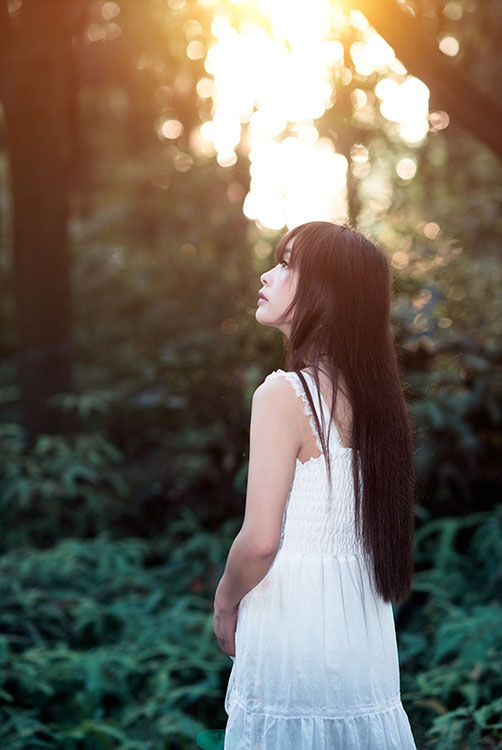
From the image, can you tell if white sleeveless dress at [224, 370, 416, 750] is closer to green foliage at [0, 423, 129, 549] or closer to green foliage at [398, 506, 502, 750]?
green foliage at [398, 506, 502, 750]

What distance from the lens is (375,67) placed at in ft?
27.1

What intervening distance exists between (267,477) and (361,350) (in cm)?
49

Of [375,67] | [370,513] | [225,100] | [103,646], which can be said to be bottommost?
[103,646]

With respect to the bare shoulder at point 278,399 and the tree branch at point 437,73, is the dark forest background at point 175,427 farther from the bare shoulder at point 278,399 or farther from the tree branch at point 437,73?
the bare shoulder at point 278,399

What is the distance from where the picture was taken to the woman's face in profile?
94.1 inches

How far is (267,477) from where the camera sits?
216 centimetres

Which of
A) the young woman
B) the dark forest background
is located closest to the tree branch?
the dark forest background

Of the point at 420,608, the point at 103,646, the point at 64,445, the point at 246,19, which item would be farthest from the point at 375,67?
the point at 103,646

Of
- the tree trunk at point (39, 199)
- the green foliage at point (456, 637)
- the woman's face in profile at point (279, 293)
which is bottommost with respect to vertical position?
the green foliage at point (456, 637)

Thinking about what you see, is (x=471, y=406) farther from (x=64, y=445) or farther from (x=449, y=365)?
(x=64, y=445)

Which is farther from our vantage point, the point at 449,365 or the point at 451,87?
the point at 449,365

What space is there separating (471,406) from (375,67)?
3.94 m

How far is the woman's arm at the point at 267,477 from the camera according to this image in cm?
216

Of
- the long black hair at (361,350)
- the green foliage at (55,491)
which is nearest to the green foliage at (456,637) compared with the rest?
the long black hair at (361,350)
